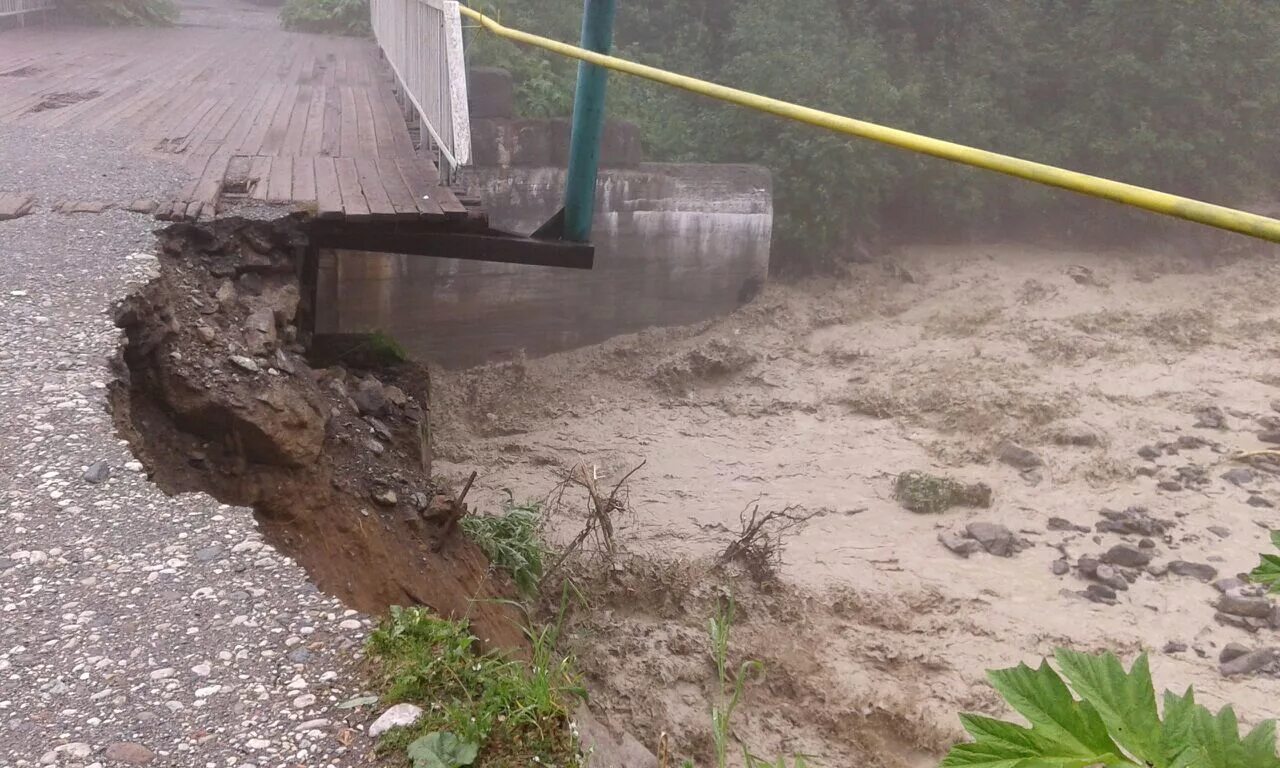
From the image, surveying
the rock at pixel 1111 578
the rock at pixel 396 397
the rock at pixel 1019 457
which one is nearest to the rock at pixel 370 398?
the rock at pixel 396 397

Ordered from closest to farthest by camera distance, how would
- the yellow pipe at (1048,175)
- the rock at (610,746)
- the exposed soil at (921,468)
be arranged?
the yellow pipe at (1048,175) < the rock at (610,746) < the exposed soil at (921,468)

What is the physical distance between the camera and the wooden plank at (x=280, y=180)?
5316mm

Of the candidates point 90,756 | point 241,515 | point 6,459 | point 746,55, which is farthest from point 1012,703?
point 746,55

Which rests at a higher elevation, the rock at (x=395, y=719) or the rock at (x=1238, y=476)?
the rock at (x=395, y=719)

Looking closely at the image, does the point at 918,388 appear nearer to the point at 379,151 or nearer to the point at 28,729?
the point at 379,151

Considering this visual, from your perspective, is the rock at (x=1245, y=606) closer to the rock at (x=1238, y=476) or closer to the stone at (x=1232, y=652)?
the stone at (x=1232, y=652)

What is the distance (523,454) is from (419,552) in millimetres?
4879

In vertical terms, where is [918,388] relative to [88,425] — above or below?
below

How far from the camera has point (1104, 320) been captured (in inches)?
443

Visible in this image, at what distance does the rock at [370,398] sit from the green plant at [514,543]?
2.27ft

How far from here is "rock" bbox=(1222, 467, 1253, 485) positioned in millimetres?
8188

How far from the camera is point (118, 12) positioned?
45.0 ft

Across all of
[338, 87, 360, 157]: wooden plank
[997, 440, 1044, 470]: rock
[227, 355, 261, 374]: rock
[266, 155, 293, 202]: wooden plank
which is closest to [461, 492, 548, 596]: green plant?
[227, 355, 261, 374]: rock

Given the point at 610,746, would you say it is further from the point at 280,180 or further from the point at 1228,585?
the point at 1228,585
